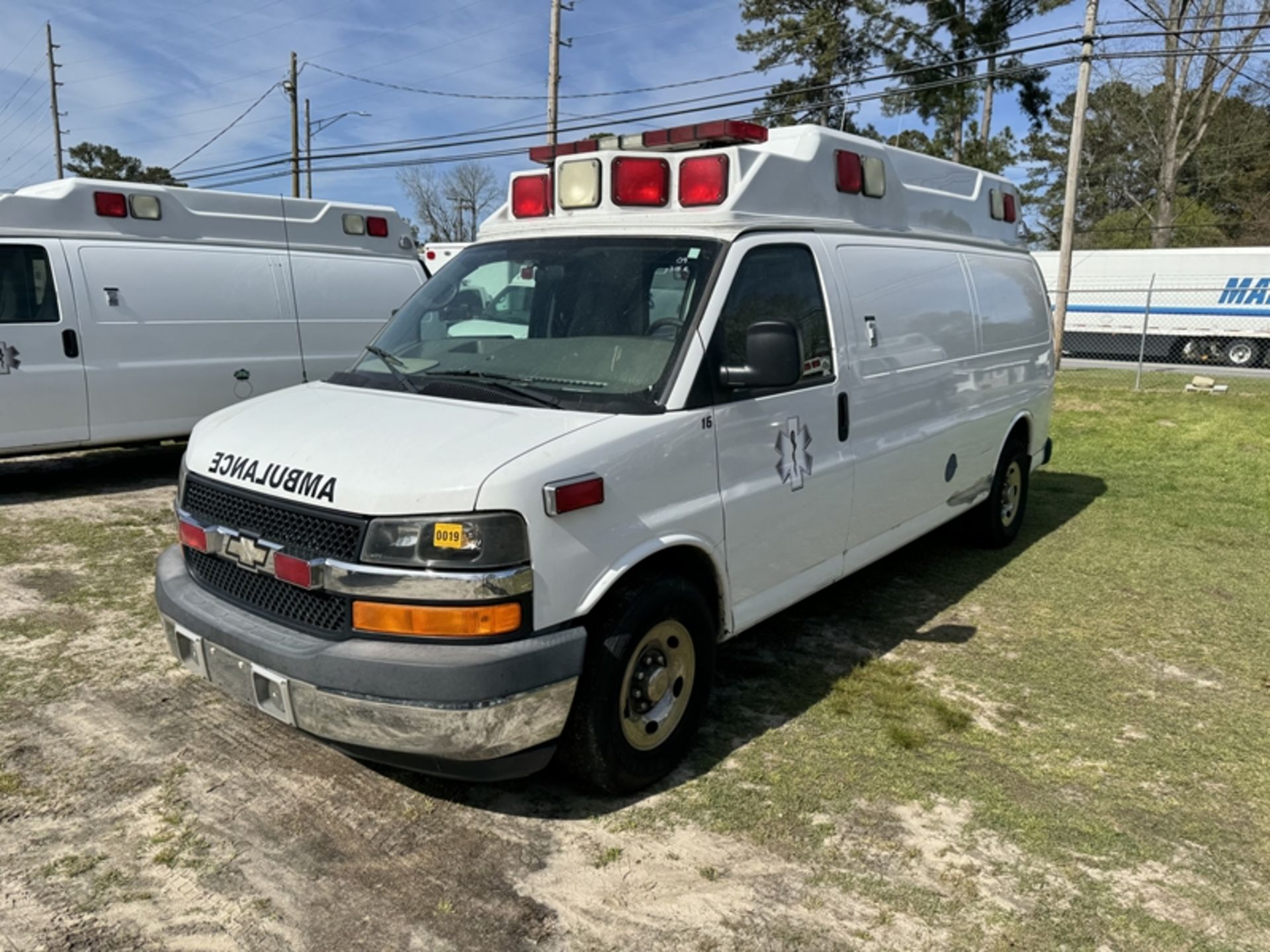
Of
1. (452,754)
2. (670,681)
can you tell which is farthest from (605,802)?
(452,754)

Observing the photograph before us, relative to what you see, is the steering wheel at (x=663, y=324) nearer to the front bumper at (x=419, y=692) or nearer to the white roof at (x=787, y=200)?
the white roof at (x=787, y=200)

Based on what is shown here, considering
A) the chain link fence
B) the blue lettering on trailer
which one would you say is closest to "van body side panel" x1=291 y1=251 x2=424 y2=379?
the chain link fence

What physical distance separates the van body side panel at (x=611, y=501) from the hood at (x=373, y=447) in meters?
0.09

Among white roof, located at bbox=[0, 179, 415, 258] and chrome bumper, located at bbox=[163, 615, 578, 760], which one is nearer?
chrome bumper, located at bbox=[163, 615, 578, 760]

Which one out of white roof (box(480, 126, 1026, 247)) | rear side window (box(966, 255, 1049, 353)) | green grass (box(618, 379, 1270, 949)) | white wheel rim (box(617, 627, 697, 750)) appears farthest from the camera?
rear side window (box(966, 255, 1049, 353))

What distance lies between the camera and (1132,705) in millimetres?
4273

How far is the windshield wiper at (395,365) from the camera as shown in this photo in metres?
3.73

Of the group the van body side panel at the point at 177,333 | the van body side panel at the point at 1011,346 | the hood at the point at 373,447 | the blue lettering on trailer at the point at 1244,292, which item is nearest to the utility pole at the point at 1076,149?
the blue lettering on trailer at the point at 1244,292

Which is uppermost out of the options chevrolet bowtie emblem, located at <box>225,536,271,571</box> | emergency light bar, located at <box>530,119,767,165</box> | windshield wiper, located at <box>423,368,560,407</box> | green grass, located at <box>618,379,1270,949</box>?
emergency light bar, located at <box>530,119,767,165</box>

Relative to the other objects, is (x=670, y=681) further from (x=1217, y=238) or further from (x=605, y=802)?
(x=1217, y=238)

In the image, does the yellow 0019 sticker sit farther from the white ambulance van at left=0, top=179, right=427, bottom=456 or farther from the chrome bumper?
the white ambulance van at left=0, top=179, right=427, bottom=456

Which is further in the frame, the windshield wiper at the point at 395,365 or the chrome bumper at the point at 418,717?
the windshield wiper at the point at 395,365

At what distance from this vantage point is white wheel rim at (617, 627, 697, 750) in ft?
10.9

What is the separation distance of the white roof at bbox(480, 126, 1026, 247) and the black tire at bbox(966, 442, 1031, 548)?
1.89m
